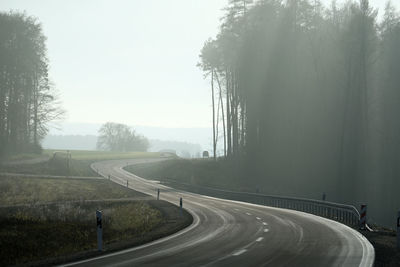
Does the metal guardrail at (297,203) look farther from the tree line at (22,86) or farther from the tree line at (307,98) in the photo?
the tree line at (22,86)

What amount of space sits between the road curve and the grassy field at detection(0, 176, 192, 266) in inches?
38.8

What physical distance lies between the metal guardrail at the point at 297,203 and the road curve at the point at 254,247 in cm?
286

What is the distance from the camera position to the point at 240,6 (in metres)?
44.3

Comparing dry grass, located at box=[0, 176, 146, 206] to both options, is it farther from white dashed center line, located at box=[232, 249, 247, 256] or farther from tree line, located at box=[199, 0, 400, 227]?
white dashed center line, located at box=[232, 249, 247, 256]

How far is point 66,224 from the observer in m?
19.1

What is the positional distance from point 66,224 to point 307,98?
101ft

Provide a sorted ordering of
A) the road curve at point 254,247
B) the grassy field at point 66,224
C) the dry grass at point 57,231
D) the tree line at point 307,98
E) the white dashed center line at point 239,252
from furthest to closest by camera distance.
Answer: the tree line at point 307,98 → the grassy field at point 66,224 → the dry grass at point 57,231 → the white dashed center line at point 239,252 → the road curve at point 254,247

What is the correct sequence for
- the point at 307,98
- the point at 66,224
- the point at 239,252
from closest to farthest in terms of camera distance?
the point at 239,252, the point at 66,224, the point at 307,98

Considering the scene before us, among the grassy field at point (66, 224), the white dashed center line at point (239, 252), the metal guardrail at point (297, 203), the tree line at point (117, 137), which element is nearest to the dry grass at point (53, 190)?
the grassy field at point (66, 224)

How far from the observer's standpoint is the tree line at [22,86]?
4947 cm

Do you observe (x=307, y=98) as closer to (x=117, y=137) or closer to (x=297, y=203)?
(x=297, y=203)

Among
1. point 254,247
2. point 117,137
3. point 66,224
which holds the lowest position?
point 66,224

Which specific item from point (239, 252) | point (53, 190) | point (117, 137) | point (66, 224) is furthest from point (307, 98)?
point (117, 137)

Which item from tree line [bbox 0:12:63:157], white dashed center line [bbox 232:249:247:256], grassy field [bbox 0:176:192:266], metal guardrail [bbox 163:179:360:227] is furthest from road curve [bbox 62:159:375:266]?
tree line [bbox 0:12:63:157]
